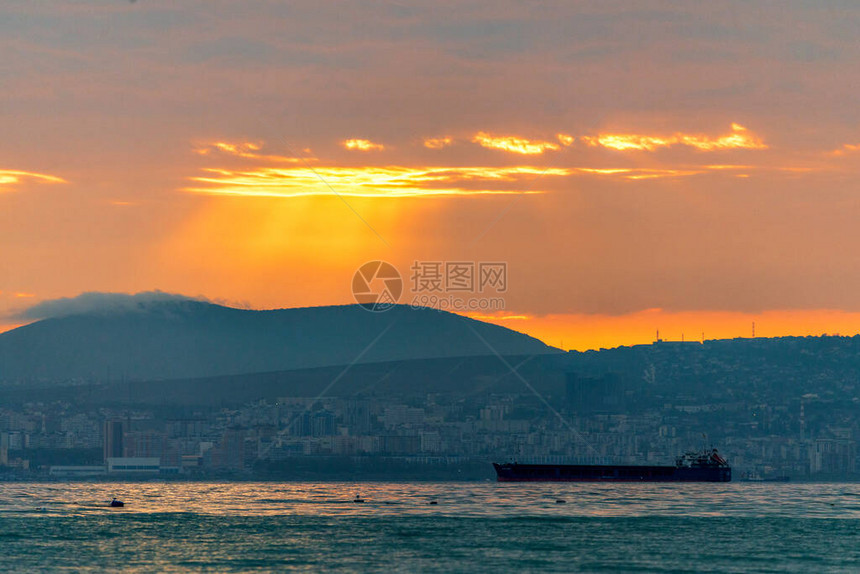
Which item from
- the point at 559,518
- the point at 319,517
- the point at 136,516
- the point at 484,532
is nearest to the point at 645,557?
the point at 484,532

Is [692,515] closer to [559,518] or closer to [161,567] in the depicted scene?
[559,518]

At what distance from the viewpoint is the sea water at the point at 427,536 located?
101 meters

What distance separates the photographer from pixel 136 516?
146 meters

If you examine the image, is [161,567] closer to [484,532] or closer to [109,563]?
[109,563]

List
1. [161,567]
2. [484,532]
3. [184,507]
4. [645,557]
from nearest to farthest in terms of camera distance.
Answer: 1. [161,567]
2. [645,557]
3. [484,532]
4. [184,507]

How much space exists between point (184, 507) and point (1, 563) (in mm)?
62458

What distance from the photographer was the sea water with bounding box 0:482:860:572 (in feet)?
332

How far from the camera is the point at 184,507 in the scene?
534 feet

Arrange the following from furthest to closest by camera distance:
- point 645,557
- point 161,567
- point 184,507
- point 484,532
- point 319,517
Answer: point 184,507
point 319,517
point 484,532
point 645,557
point 161,567

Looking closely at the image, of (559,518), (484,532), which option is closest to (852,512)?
(559,518)

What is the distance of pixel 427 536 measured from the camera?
395 ft

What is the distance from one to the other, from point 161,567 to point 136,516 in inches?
1946

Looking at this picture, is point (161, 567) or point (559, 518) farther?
point (559, 518)

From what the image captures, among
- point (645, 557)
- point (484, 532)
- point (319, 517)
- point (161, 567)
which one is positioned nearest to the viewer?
point (161, 567)
